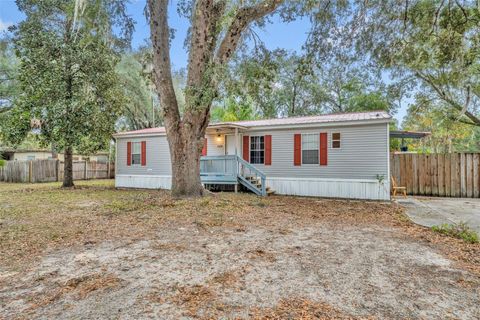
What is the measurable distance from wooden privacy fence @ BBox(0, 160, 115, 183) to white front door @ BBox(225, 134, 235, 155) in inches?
484

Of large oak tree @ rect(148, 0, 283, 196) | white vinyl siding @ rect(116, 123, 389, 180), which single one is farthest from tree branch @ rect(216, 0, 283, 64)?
white vinyl siding @ rect(116, 123, 389, 180)

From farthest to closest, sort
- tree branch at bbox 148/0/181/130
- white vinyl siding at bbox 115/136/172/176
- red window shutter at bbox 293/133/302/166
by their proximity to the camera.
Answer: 1. white vinyl siding at bbox 115/136/172/176
2. red window shutter at bbox 293/133/302/166
3. tree branch at bbox 148/0/181/130

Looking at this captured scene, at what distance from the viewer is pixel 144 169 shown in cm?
1444

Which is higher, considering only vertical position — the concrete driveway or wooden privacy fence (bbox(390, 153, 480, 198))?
wooden privacy fence (bbox(390, 153, 480, 198))

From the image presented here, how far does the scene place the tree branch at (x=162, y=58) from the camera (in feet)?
28.8

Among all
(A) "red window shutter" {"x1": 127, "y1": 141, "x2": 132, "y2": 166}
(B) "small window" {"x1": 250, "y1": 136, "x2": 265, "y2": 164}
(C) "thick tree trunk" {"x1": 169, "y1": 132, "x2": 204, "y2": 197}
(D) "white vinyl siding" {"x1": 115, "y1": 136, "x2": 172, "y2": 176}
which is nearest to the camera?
(C) "thick tree trunk" {"x1": 169, "y1": 132, "x2": 204, "y2": 197}

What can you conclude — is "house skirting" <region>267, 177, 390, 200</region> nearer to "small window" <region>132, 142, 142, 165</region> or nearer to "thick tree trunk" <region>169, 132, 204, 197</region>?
"thick tree trunk" <region>169, 132, 204, 197</region>

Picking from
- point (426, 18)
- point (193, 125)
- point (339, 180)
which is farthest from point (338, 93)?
point (193, 125)

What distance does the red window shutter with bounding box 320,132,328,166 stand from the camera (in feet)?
35.8

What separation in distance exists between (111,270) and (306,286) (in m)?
2.30

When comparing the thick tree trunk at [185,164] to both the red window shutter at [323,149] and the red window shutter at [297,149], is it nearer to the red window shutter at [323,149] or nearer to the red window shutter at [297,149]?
the red window shutter at [297,149]

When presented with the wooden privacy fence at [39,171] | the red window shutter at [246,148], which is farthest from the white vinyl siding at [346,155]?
the wooden privacy fence at [39,171]

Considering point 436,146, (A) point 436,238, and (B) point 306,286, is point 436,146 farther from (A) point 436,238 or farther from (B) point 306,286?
(B) point 306,286

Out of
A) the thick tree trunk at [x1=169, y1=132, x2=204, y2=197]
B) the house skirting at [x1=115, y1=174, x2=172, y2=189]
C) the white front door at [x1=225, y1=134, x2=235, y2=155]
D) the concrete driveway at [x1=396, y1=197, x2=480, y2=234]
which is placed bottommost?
the concrete driveway at [x1=396, y1=197, x2=480, y2=234]
